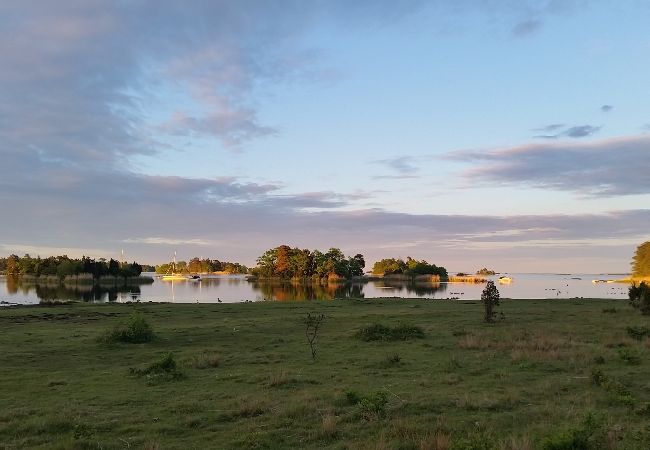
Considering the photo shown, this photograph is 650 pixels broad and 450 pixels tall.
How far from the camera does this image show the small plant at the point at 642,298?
115 ft

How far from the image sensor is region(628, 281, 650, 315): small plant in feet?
115

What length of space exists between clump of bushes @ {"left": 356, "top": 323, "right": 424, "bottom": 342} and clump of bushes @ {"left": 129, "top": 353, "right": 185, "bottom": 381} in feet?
36.3

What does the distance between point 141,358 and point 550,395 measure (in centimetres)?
1652

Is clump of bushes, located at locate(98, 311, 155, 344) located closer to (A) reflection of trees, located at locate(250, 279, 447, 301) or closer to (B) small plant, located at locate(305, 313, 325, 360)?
(B) small plant, located at locate(305, 313, 325, 360)

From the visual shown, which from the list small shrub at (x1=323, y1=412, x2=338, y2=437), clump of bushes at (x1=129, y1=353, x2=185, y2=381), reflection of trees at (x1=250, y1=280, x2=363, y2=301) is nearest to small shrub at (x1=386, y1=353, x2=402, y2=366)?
clump of bushes at (x1=129, y1=353, x2=185, y2=381)

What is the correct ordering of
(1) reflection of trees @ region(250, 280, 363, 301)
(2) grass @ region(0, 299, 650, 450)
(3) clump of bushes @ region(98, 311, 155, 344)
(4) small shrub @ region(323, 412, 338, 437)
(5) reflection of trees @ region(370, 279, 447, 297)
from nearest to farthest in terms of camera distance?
(2) grass @ region(0, 299, 650, 450), (4) small shrub @ region(323, 412, 338, 437), (3) clump of bushes @ region(98, 311, 155, 344), (1) reflection of trees @ region(250, 280, 363, 301), (5) reflection of trees @ region(370, 279, 447, 297)

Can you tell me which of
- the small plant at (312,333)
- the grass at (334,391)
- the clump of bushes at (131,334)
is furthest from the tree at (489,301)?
the clump of bushes at (131,334)

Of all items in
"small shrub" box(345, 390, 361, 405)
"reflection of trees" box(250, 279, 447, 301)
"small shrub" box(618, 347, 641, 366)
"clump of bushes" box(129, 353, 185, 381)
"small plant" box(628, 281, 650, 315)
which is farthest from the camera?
"reflection of trees" box(250, 279, 447, 301)

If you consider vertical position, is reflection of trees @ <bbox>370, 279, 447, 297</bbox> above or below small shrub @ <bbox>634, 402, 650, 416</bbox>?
below

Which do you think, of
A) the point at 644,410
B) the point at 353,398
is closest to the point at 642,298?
the point at 644,410

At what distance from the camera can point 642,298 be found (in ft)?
127

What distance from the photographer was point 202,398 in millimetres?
14250

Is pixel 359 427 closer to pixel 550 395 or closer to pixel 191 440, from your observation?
pixel 191 440

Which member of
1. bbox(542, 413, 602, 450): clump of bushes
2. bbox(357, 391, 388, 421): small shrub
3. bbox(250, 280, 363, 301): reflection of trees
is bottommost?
bbox(250, 280, 363, 301): reflection of trees
